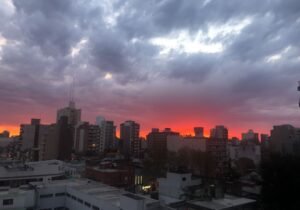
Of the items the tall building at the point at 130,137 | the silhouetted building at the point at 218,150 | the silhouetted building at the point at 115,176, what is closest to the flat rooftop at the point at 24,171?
the silhouetted building at the point at 115,176

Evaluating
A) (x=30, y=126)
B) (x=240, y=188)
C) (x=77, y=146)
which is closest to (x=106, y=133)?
(x=77, y=146)

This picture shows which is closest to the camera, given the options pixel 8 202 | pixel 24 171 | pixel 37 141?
pixel 8 202

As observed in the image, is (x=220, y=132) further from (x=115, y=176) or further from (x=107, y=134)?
(x=115, y=176)

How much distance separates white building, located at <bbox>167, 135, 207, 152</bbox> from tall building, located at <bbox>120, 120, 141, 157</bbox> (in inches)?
964

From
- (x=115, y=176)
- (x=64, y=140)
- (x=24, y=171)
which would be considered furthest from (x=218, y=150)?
(x=64, y=140)

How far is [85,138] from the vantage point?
10381 centimetres

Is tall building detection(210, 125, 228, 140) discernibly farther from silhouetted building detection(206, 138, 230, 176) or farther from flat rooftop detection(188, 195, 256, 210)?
flat rooftop detection(188, 195, 256, 210)

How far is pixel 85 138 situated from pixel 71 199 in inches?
2782

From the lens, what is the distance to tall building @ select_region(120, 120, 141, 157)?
129038mm

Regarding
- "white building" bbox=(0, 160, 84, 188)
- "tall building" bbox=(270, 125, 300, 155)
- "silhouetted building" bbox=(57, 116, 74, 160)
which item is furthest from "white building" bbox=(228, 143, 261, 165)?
"silhouetted building" bbox=(57, 116, 74, 160)

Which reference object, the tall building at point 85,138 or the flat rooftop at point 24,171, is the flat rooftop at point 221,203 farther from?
the tall building at point 85,138

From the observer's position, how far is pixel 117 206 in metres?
25.8

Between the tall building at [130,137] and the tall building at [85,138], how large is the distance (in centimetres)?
2502

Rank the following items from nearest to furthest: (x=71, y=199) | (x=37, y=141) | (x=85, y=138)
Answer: (x=71, y=199)
(x=85, y=138)
(x=37, y=141)
